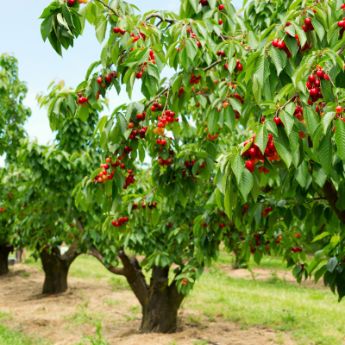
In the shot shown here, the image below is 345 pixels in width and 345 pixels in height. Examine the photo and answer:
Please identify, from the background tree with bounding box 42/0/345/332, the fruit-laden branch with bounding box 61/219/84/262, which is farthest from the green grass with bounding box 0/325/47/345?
the background tree with bounding box 42/0/345/332

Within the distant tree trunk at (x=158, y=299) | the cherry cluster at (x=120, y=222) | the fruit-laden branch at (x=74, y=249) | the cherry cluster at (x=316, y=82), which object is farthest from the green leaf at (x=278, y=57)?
the fruit-laden branch at (x=74, y=249)

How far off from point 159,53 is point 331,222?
1789 millimetres

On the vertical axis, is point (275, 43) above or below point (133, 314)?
above

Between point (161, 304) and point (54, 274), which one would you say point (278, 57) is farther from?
point (54, 274)

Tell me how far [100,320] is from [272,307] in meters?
4.66

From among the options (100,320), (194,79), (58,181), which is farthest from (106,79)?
(100,320)

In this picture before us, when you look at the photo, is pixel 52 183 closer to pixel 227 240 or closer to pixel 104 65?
pixel 227 240

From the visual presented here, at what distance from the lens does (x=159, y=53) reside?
3.12m

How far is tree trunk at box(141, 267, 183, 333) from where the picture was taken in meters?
9.17

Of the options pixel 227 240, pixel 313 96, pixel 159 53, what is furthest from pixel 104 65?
pixel 227 240

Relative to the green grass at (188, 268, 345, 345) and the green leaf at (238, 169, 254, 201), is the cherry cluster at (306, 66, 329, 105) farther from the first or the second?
the green grass at (188, 268, 345, 345)

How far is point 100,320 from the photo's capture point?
10.9 meters

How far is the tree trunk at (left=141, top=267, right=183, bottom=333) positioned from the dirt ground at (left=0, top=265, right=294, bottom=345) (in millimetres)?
339

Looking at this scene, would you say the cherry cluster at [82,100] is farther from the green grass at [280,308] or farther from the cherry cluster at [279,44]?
the green grass at [280,308]
